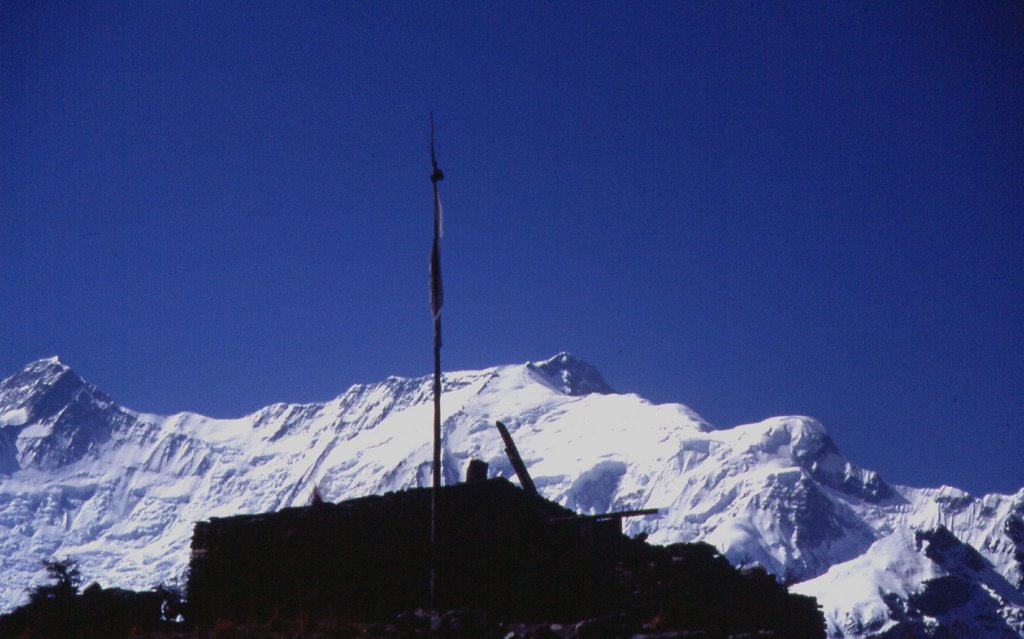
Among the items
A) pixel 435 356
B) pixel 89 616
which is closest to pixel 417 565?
pixel 435 356

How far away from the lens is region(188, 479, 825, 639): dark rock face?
60.8 feet

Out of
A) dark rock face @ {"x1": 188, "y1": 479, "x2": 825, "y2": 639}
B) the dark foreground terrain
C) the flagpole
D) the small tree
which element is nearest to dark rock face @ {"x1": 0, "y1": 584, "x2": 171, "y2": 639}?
the dark foreground terrain

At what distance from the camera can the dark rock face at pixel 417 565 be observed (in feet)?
60.8

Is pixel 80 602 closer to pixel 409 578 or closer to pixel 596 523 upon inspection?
pixel 409 578

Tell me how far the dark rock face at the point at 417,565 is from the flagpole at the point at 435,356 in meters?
0.61

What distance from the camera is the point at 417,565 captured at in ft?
61.2

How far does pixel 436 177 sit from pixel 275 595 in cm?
837

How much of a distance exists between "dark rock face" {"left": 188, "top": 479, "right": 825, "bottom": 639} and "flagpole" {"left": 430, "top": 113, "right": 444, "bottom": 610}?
61 cm

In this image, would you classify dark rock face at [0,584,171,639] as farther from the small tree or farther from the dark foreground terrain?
the small tree

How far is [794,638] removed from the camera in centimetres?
2405

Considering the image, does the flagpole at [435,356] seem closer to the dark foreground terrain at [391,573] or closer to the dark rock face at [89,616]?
the dark foreground terrain at [391,573]

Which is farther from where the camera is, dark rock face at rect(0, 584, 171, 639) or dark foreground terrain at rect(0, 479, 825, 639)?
dark rock face at rect(0, 584, 171, 639)

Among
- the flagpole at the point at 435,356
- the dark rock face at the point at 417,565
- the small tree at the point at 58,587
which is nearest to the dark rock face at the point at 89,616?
the small tree at the point at 58,587

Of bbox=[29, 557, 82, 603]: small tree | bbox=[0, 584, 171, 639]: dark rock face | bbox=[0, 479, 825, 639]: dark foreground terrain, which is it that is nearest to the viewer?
bbox=[0, 479, 825, 639]: dark foreground terrain
